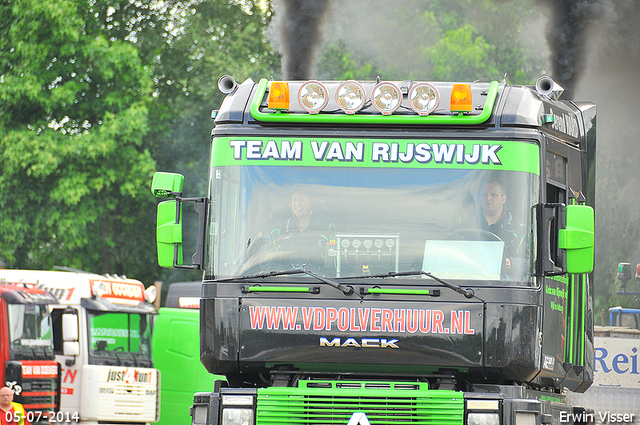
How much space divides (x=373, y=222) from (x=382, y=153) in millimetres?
505

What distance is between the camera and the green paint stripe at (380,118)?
23.2ft

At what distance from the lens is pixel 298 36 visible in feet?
44.9

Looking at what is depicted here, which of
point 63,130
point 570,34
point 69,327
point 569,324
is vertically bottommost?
point 69,327

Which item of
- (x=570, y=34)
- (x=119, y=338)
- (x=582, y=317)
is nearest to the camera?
(x=582, y=317)

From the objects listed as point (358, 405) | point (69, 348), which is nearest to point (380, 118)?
point (358, 405)

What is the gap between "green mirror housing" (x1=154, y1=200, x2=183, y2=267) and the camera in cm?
719

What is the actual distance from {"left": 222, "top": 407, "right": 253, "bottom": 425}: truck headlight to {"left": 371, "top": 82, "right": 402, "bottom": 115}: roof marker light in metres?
2.28

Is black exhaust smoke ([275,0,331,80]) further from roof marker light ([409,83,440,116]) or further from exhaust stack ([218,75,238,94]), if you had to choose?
roof marker light ([409,83,440,116])

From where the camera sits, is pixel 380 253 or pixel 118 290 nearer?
pixel 380 253

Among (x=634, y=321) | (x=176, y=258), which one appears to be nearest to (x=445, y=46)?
(x=634, y=321)

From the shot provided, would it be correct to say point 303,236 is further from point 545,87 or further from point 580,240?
point 545,87

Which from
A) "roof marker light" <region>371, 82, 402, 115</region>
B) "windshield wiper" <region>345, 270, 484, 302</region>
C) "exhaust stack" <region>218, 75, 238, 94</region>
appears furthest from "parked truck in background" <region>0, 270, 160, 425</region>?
"windshield wiper" <region>345, 270, 484, 302</region>

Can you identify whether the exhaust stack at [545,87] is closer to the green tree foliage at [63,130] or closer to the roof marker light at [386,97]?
the roof marker light at [386,97]

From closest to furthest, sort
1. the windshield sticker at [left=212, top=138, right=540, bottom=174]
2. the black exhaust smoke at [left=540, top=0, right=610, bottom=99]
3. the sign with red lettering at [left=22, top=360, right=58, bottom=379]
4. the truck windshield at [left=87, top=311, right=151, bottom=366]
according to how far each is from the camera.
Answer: the windshield sticker at [left=212, top=138, right=540, bottom=174] → the black exhaust smoke at [left=540, top=0, right=610, bottom=99] → the sign with red lettering at [left=22, top=360, right=58, bottom=379] → the truck windshield at [left=87, top=311, right=151, bottom=366]
